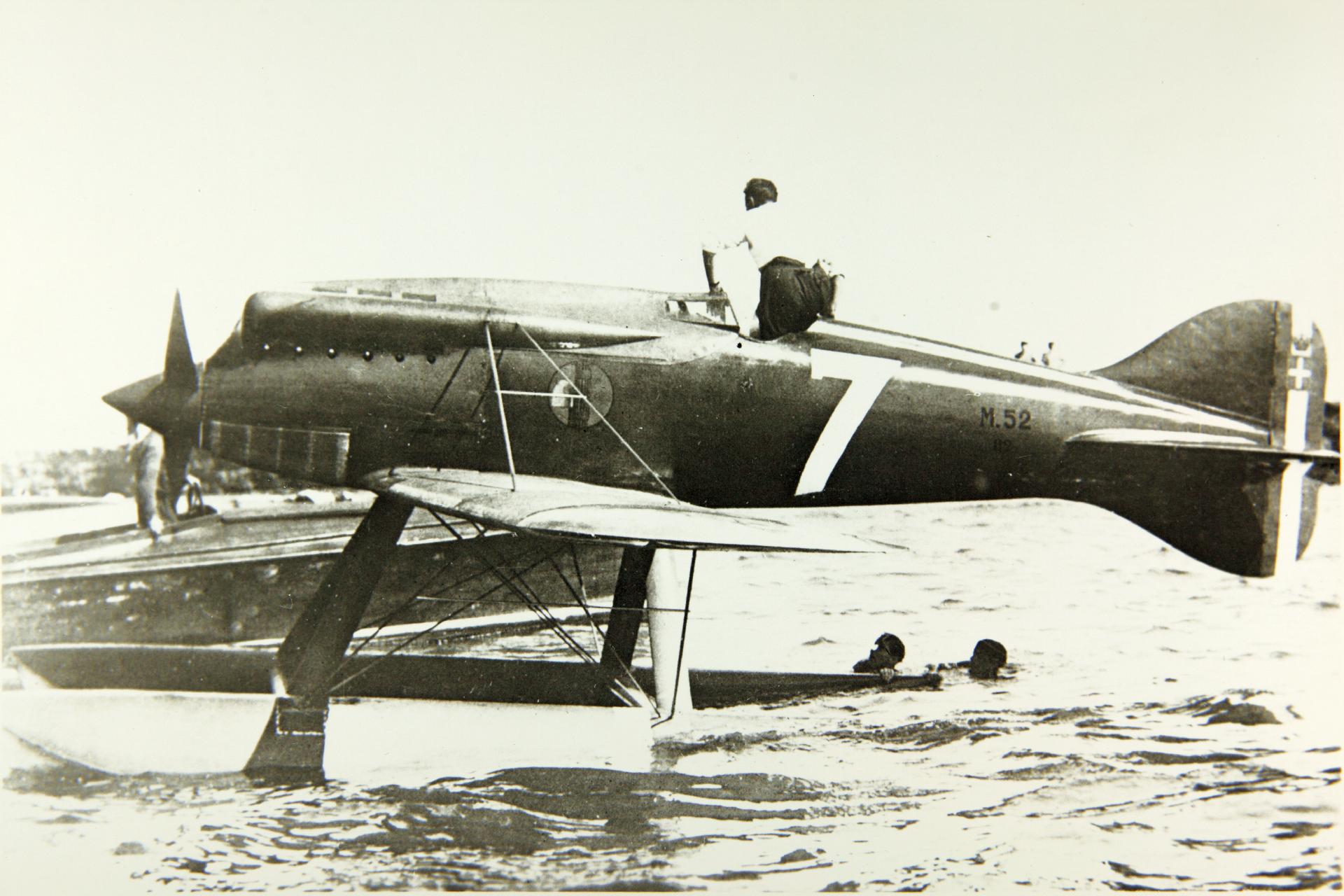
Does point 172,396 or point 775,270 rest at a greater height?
point 775,270

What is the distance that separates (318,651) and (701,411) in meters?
2.04


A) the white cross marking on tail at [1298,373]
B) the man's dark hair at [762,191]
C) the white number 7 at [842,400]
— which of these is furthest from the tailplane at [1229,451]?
the man's dark hair at [762,191]

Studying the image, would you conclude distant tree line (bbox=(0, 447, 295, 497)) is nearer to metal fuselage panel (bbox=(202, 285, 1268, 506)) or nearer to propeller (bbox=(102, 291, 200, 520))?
propeller (bbox=(102, 291, 200, 520))

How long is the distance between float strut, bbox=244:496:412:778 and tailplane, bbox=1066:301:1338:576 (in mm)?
3408

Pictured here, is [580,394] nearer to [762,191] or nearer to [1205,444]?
[762,191]

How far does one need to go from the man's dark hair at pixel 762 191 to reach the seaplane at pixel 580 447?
652 mm

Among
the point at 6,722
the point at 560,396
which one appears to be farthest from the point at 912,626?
the point at 6,722

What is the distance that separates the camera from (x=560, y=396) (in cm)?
406

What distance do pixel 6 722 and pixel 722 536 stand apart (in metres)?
3.25

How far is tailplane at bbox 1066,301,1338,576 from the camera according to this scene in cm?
443

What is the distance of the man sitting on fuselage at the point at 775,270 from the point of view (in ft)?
13.9

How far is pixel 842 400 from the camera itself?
4.23 metres

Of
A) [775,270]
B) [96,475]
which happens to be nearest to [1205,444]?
[775,270]

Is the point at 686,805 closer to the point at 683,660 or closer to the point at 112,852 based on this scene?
the point at 683,660
